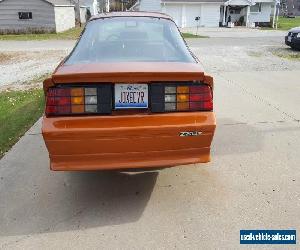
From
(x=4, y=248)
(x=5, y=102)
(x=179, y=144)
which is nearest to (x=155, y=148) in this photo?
(x=179, y=144)

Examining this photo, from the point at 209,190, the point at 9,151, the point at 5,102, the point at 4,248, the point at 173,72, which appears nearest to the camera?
the point at 4,248

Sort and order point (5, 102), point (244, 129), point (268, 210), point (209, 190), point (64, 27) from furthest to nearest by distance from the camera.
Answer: point (64, 27), point (5, 102), point (244, 129), point (209, 190), point (268, 210)

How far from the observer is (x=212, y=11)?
40562 millimetres

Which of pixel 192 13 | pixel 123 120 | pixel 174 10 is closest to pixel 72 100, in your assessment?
pixel 123 120

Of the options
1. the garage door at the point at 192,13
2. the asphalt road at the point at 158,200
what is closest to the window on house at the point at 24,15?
the garage door at the point at 192,13

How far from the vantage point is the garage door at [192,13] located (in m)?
39.8

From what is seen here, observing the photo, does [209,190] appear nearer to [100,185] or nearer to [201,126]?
[201,126]

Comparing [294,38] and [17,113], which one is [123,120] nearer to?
[17,113]

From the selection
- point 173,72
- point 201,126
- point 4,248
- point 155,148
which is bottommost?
point 4,248

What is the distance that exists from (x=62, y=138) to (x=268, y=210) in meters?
2.08

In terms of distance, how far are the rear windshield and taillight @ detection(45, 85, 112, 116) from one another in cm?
64

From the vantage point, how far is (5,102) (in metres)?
8.00

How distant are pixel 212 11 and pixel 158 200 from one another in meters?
39.9

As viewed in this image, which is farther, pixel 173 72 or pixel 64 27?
pixel 64 27
